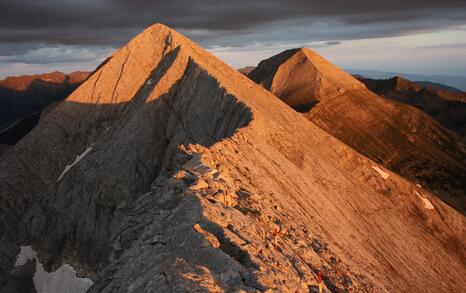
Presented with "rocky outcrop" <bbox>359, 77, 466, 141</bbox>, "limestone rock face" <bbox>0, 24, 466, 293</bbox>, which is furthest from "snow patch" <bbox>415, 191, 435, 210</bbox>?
"rocky outcrop" <bbox>359, 77, 466, 141</bbox>

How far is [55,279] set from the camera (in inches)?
1805

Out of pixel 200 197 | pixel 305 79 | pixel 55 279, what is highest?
pixel 200 197

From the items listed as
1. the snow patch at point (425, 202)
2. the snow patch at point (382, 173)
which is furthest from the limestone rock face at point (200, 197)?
the snow patch at point (382, 173)

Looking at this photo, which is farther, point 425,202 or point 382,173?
point 382,173

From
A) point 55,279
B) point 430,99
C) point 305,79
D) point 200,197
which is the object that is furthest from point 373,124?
point 430,99

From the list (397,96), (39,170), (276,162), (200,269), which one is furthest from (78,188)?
(397,96)

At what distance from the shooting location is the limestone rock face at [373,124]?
2995 inches

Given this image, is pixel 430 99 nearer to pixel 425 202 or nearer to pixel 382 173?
pixel 425 202

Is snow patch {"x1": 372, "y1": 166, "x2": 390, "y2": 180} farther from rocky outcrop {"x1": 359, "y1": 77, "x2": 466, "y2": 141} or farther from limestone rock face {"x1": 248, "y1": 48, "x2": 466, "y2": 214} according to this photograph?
rocky outcrop {"x1": 359, "y1": 77, "x2": 466, "y2": 141}

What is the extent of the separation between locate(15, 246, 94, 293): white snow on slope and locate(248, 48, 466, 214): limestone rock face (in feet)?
149

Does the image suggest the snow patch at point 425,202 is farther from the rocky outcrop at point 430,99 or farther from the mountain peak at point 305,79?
the rocky outcrop at point 430,99

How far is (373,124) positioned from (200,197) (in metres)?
70.9

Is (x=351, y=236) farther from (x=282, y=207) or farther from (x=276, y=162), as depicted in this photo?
(x=282, y=207)

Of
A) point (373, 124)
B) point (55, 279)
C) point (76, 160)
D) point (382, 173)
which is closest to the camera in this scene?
point (55, 279)
